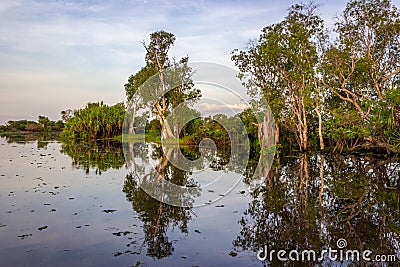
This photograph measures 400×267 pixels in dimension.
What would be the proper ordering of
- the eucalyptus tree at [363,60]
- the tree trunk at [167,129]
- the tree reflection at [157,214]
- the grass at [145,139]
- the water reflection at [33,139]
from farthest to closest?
1. the tree trunk at [167,129]
2. the grass at [145,139]
3. the water reflection at [33,139]
4. the eucalyptus tree at [363,60]
5. the tree reflection at [157,214]

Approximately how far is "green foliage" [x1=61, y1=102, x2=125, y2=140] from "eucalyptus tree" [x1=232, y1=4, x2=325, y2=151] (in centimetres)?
1719

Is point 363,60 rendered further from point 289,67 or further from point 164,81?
point 164,81

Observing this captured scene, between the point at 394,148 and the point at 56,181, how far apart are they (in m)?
13.5

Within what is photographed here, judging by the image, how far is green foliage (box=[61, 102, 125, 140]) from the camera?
3447 cm

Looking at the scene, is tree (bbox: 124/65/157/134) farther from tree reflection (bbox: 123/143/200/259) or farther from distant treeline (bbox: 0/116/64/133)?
distant treeline (bbox: 0/116/64/133)

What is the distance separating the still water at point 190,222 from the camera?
427 centimetres

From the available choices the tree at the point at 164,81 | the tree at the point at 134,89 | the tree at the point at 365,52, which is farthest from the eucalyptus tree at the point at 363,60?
the tree at the point at 134,89

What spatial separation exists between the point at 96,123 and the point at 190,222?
30492mm

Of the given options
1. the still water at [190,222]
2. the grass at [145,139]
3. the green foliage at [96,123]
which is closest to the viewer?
the still water at [190,222]

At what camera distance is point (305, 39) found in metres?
19.3

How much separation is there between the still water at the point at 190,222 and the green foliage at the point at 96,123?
25058mm

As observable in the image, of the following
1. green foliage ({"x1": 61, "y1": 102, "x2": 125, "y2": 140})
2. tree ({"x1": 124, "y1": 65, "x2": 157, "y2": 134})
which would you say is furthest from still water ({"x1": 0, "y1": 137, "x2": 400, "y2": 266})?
green foliage ({"x1": 61, "y1": 102, "x2": 125, "y2": 140})

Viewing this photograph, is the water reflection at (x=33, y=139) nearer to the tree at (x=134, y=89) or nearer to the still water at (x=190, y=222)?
the tree at (x=134, y=89)

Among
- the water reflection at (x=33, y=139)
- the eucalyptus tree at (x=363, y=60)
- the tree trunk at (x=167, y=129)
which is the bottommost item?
the water reflection at (x=33, y=139)
